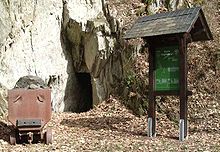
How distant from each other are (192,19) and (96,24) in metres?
5.67

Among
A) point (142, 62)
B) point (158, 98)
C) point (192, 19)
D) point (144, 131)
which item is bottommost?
point (144, 131)

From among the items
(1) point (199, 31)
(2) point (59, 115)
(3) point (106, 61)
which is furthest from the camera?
(3) point (106, 61)

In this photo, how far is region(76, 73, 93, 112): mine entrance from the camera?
1638cm

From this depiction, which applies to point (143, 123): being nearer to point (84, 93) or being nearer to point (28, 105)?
point (28, 105)

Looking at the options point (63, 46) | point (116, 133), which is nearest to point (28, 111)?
point (116, 133)

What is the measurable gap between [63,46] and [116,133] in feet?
19.3

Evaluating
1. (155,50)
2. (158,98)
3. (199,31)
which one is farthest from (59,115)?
(199,31)

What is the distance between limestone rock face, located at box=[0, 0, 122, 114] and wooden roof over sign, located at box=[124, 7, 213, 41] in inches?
153

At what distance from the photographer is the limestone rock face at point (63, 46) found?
13.1 metres

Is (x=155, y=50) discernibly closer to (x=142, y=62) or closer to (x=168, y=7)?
(x=142, y=62)

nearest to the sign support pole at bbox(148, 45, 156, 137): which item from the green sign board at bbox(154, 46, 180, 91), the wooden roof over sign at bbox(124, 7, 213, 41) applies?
the green sign board at bbox(154, 46, 180, 91)

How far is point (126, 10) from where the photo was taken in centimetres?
1570

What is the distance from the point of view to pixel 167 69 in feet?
33.6

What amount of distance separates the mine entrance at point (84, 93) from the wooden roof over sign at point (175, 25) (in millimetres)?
6240
